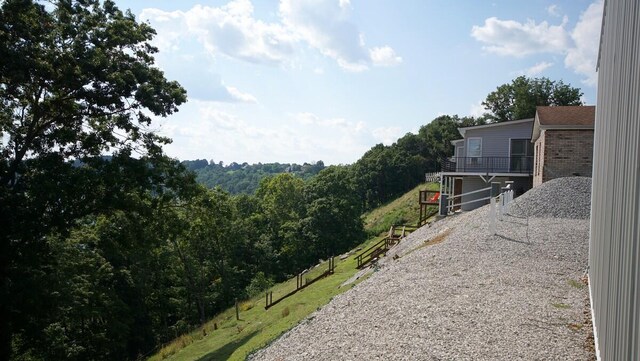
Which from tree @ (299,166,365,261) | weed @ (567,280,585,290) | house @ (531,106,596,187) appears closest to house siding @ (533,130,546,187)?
house @ (531,106,596,187)

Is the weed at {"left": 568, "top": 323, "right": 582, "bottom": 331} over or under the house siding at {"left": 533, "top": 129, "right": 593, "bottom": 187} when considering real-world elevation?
under

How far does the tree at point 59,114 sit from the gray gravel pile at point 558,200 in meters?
15.9

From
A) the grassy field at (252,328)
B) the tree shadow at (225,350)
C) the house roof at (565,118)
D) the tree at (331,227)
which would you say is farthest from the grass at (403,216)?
the tree shadow at (225,350)

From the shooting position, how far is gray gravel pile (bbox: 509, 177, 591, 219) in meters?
21.0

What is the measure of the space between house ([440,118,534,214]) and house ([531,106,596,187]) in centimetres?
575

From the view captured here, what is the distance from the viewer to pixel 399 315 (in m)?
10.2

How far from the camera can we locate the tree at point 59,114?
1536 centimetres

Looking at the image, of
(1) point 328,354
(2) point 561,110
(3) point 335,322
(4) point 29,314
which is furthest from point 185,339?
(2) point 561,110

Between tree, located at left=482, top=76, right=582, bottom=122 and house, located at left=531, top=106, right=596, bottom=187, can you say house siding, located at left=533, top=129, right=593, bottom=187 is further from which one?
tree, located at left=482, top=76, right=582, bottom=122

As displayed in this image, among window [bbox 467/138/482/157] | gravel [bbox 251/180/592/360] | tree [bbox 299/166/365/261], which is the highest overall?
window [bbox 467/138/482/157]

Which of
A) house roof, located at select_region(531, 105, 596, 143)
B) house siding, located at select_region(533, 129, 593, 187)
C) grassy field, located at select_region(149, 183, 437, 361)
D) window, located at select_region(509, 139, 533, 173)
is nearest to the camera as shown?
grassy field, located at select_region(149, 183, 437, 361)

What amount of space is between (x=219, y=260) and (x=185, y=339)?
24739 mm

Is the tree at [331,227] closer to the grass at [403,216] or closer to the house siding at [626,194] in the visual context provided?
the grass at [403,216]

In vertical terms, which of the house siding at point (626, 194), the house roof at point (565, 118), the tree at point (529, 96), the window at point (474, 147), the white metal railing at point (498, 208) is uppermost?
the tree at point (529, 96)
